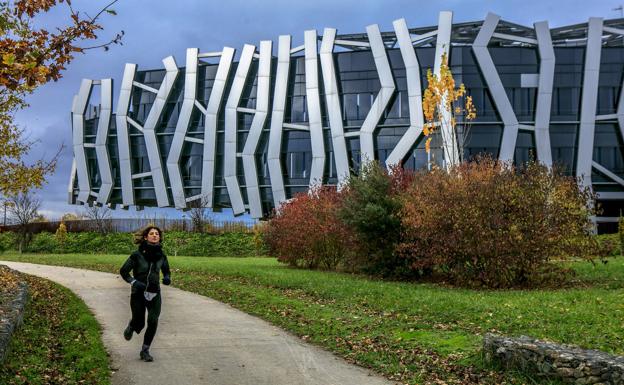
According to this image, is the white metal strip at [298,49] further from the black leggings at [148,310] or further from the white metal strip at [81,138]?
the black leggings at [148,310]

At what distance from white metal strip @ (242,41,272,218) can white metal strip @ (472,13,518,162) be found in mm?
16491

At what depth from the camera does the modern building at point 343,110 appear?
44219 mm

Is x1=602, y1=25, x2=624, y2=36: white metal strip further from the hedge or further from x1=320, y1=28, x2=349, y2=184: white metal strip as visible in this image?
the hedge

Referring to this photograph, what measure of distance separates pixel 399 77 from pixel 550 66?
11.5 m

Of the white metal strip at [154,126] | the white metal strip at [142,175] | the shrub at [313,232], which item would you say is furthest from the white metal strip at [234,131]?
the shrub at [313,232]

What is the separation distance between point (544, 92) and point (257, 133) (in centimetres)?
2311

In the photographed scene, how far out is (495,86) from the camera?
44062mm

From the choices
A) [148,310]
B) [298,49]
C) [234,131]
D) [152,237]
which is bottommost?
[148,310]

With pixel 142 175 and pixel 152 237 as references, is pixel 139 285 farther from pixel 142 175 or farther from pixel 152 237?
pixel 142 175

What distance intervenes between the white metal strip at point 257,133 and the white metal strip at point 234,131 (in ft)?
3.69

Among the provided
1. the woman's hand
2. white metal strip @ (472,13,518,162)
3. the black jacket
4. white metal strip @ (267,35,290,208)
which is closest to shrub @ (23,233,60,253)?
white metal strip @ (267,35,290,208)

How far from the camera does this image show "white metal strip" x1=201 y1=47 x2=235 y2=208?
1993 inches

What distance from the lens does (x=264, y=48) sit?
4975cm

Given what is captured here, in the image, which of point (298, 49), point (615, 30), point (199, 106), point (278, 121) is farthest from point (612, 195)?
point (199, 106)
